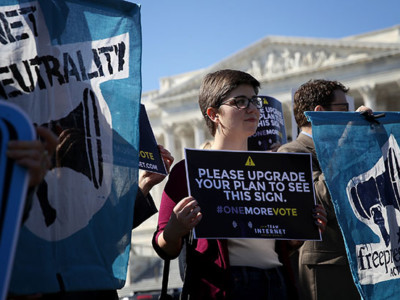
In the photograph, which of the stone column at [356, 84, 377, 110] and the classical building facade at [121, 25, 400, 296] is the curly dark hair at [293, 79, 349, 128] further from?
the stone column at [356, 84, 377, 110]

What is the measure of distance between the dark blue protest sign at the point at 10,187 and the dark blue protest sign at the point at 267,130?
3.32 metres

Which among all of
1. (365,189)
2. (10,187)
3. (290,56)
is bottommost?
(365,189)

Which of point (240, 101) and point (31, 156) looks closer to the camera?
point (31, 156)

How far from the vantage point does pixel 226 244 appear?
269cm

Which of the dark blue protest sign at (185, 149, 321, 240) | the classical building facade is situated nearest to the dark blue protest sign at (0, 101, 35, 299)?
the dark blue protest sign at (185, 149, 321, 240)

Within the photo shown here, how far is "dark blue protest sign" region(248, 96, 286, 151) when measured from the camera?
15.8ft

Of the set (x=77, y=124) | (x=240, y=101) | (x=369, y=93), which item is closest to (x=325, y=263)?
(x=240, y=101)

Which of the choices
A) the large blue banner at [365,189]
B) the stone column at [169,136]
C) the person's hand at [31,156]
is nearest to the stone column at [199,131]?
the stone column at [169,136]

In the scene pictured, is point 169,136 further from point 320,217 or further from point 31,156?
point 31,156

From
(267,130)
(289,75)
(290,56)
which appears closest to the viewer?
(267,130)

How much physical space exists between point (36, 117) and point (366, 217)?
1847 millimetres

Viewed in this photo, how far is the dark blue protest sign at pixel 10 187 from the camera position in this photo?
60.5 inches

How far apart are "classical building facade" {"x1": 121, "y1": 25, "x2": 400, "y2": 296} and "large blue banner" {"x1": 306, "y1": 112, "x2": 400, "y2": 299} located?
29.0 m

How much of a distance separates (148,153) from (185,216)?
4.24 ft
